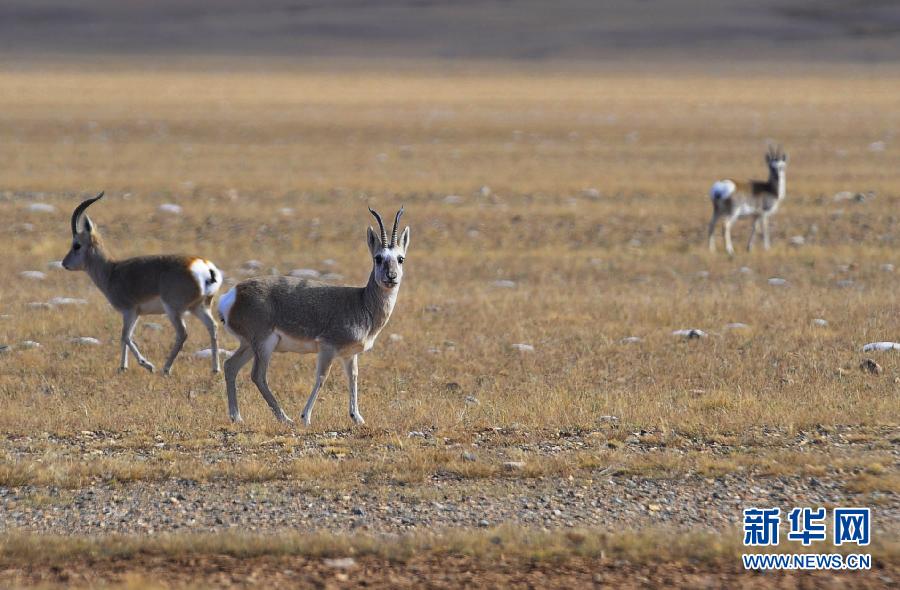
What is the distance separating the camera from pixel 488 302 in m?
16.7

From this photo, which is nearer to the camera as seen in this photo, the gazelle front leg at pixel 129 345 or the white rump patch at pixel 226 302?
the white rump patch at pixel 226 302

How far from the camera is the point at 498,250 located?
72.8 feet

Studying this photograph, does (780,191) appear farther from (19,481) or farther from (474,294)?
(19,481)

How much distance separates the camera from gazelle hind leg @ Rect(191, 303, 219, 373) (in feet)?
42.7

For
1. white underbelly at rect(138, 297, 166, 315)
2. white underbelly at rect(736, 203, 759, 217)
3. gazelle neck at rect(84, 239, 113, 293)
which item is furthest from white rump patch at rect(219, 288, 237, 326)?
white underbelly at rect(736, 203, 759, 217)

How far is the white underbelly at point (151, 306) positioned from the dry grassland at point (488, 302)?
58cm

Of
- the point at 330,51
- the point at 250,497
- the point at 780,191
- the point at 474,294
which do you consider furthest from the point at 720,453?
the point at 330,51

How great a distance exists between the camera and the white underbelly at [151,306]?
13.5 meters

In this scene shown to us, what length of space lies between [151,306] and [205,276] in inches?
30.4

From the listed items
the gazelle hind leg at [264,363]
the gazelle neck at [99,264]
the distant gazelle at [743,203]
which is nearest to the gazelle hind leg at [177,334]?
the gazelle neck at [99,264]

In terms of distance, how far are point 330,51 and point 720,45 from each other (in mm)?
39902

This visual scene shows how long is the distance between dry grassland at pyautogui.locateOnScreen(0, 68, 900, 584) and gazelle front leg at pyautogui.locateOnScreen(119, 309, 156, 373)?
0.23 meters

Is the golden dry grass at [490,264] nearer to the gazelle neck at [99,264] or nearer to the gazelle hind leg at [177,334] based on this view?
the gazelle hind leg at [177,334]

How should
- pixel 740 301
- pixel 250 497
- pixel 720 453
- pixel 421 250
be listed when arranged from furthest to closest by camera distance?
pixel 421 250 < pixel 740 301 < pixel 720 453 < pixel 250 497
